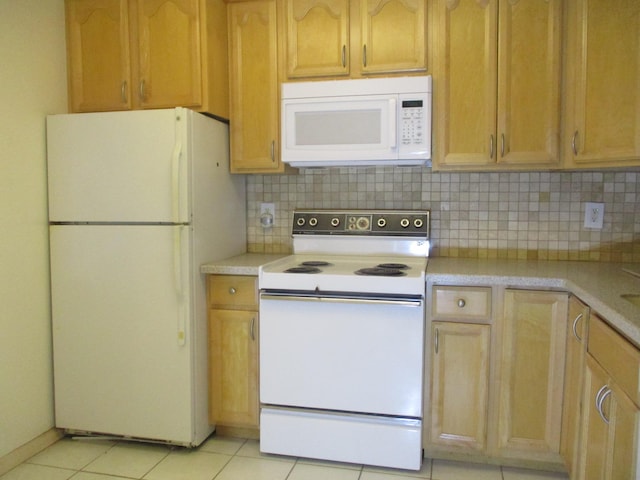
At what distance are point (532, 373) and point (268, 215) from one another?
155cm

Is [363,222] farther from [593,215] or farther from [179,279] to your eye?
[593,215]

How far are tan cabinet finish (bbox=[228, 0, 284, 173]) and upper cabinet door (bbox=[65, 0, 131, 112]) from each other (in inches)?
20.6

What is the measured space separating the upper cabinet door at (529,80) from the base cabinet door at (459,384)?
0.82m

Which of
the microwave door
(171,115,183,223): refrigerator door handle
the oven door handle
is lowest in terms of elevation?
the oven door handle

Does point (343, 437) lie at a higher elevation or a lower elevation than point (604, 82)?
lower

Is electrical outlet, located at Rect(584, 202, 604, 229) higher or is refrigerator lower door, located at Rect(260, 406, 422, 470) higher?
electrical outlet, located at Rect(584, 202, 604, 229)

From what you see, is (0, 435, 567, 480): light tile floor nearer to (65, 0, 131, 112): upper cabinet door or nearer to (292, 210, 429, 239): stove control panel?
(292, 210, 429, 239): stove control panel

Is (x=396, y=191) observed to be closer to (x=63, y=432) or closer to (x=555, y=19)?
(x=555, y=19)

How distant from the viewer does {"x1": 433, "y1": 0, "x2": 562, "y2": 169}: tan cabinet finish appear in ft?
6.77

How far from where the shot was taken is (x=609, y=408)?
1.34m

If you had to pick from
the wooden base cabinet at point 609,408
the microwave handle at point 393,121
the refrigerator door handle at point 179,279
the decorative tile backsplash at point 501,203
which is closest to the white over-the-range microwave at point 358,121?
the microwave handle at point 393,121

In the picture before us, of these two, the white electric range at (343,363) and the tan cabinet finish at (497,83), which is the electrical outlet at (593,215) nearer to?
the tan cabinet finish at (497,83)

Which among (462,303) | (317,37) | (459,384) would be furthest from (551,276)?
(317,37)

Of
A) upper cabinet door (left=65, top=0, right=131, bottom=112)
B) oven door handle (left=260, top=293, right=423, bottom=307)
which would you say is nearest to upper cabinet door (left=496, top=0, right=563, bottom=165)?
oven door handle (left=260, top=293, right=423, bottom=307)
